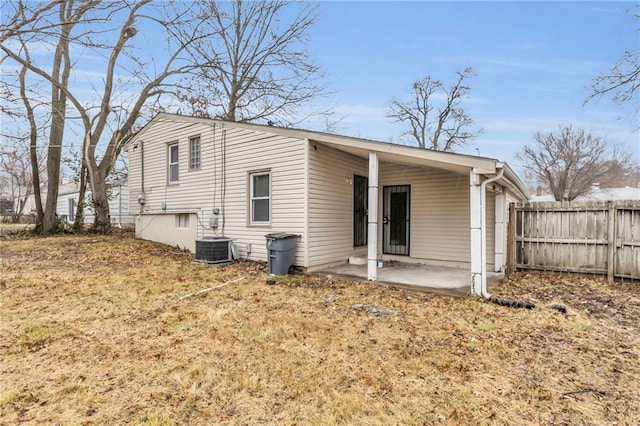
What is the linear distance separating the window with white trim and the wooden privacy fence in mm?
10143

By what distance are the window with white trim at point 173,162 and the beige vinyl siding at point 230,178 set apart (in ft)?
0.56

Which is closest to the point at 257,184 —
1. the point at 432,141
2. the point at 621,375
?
the point at 621,375

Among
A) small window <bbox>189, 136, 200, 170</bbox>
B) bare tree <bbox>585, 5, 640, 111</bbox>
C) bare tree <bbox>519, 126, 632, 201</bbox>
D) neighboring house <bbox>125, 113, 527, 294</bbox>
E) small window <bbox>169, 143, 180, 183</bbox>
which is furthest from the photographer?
bare tree <bbox>519, 126, 632, 201</bbox>

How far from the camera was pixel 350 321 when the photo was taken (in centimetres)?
463

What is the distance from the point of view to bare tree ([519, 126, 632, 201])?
2752 centimetres

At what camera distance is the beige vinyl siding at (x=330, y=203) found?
310 inches

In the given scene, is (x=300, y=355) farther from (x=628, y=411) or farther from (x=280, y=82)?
(x=280, y=82)

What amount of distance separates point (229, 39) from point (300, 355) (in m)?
20.0

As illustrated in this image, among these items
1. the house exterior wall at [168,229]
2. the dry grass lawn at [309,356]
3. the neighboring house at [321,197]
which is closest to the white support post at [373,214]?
the neighboring house at [321,197]

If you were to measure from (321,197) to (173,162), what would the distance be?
19.7 feet

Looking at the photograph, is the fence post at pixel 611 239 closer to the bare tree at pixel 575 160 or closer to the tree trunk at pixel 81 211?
the tree trunk at pixel 81 211

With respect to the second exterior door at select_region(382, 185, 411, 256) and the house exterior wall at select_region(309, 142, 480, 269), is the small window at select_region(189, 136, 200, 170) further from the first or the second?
the second exterior door at select_region(382, 185, 411, 256)

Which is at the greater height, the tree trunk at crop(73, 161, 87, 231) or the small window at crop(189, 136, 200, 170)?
the small window at crop(189, 136, 200, 170)

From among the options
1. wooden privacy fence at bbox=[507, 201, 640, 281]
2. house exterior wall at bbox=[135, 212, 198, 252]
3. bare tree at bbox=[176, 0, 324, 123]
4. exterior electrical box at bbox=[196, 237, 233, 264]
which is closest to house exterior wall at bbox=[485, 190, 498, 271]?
wooden privacy fence at bbox=[507, 201, 640, 281]
